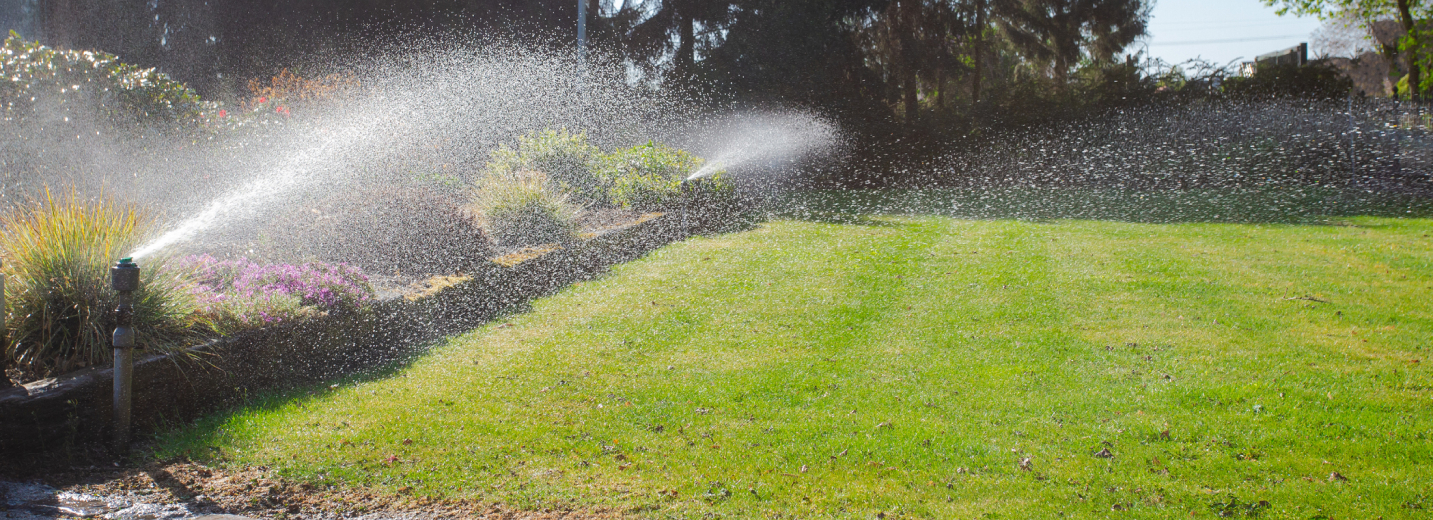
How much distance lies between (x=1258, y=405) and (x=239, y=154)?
8613 mm

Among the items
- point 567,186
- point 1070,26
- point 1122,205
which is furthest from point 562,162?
point 1070,26

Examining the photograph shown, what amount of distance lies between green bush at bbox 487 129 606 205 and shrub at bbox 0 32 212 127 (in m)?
3.16

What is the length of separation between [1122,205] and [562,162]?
25.9 ft

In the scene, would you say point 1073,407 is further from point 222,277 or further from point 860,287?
point 222,277

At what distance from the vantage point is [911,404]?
12.8 feet

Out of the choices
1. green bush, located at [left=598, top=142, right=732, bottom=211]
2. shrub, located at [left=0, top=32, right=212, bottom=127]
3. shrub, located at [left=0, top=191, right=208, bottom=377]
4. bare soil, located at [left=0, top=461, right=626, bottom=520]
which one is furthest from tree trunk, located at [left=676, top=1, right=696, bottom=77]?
bare soil, located at [left=0, top=461, right=626, bottom=520]

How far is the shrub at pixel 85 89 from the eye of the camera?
301 inches

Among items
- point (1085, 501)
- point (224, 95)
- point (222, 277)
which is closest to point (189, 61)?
point (224, 95)

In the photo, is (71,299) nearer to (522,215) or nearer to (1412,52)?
(522,215)

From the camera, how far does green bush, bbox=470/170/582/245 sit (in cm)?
768

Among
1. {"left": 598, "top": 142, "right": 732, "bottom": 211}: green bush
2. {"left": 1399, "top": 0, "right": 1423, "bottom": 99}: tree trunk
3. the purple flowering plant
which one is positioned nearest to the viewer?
the purple flowering plant

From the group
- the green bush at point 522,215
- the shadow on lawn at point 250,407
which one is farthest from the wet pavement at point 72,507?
the green bush at point 522,215

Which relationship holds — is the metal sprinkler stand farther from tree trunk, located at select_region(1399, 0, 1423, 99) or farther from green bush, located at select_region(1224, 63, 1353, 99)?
tree trunk, located at select_region(1399, 0, 1423, 99)

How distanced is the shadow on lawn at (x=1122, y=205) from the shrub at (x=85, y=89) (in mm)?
7119
